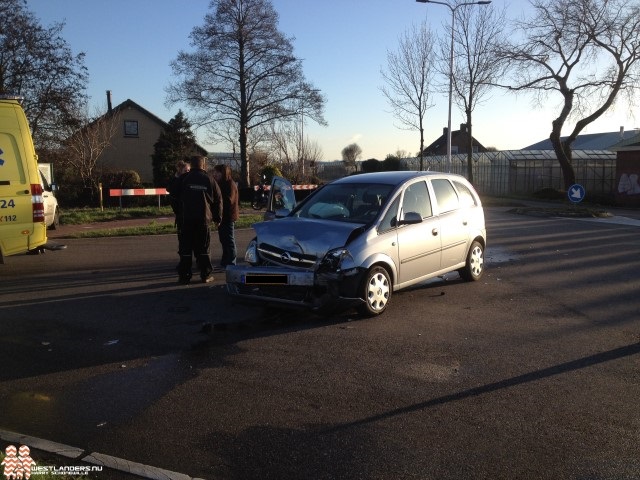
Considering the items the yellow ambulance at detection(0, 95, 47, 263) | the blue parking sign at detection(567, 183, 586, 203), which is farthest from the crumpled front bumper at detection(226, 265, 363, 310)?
the blue parking sign at detection(567, 183, 586, 203)

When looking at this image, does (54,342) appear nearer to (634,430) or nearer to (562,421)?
(562,421)

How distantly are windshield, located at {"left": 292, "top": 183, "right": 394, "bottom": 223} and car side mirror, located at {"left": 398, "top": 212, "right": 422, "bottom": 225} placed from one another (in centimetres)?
32

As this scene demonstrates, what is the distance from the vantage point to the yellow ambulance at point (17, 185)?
884 centimetres

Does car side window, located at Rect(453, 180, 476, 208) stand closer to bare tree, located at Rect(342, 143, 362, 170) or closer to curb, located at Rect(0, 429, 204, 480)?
curb, located at Rect(0, 429, 204, 480)

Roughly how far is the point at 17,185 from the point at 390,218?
555 centimetres

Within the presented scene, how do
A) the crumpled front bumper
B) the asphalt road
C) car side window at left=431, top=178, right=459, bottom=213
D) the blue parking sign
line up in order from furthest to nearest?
the blue parking sign
car side window at left=431, top=178, right=459, bottom=213
the crumpled front bumper
the asphalt road

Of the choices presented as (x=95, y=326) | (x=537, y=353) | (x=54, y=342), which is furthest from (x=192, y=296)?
(x=537, y=353)

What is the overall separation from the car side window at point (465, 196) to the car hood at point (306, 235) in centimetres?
260

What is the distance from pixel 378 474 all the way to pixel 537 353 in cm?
289

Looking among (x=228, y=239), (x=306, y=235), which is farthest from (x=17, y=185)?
(x=306, y=235)

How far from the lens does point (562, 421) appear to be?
14.1ft

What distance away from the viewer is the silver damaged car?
21.9 ft

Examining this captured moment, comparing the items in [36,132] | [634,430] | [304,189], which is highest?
[36,132]

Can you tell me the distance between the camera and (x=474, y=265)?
9375 millimetres
